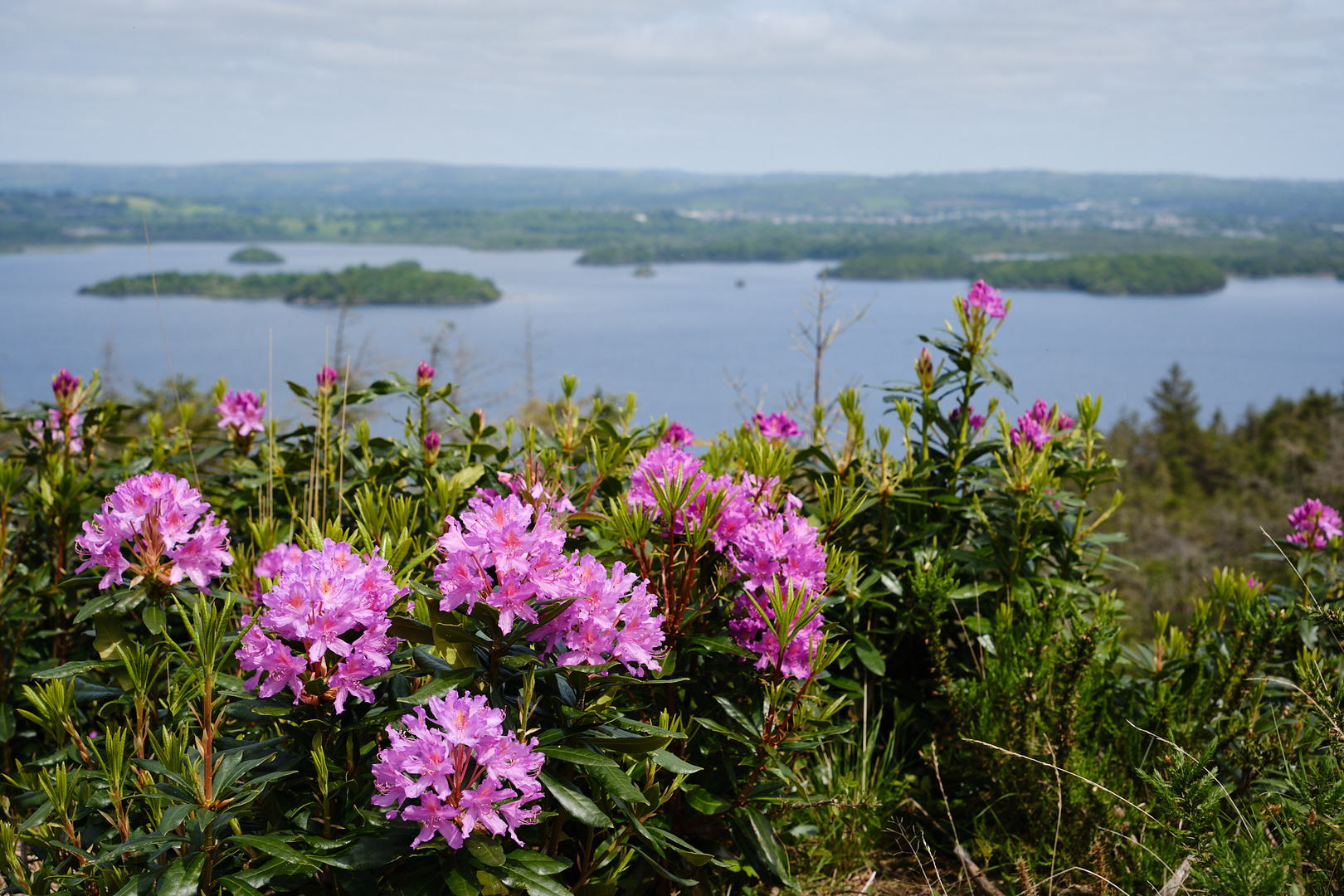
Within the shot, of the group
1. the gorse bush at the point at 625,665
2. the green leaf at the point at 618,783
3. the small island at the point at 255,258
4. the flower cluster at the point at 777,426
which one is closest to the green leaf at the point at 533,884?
the gorse bush at the point at 625,665

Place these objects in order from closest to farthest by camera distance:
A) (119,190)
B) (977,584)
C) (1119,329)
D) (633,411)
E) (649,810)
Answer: (649,810), (977,584), (633,411), (1119,329), (119,190)

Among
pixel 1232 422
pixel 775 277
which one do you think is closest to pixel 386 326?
pixel 775 277

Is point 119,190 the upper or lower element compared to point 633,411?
upper

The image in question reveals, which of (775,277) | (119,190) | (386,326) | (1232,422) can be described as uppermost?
(119,190)

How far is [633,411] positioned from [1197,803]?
4.99 ft

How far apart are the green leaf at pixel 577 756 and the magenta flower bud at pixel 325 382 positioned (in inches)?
61.8

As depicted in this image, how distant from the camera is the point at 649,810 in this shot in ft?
4.42

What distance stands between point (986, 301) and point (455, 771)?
1.85 metres

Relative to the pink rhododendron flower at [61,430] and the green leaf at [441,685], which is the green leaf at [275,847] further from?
the pink rhododendron flower at [61,430]

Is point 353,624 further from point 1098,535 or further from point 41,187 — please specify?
point 41,187

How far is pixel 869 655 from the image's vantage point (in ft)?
6.36

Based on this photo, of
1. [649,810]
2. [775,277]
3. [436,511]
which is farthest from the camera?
[775,277]

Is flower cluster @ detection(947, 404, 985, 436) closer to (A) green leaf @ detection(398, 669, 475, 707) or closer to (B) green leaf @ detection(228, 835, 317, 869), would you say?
(A) green leaf @ detection(398, 669, 475, 707)

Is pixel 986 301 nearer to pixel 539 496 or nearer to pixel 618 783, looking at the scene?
pixel 539 496
